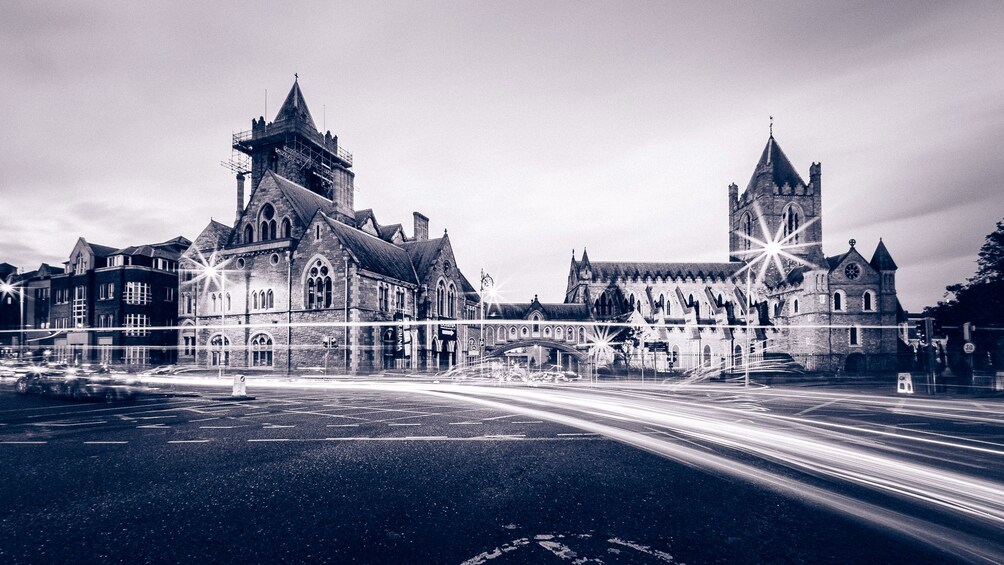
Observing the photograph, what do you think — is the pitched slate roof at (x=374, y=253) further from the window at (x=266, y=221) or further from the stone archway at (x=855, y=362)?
the stone archway at (x=855, y=362)

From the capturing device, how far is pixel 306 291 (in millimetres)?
35344

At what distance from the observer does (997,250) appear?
45844mm

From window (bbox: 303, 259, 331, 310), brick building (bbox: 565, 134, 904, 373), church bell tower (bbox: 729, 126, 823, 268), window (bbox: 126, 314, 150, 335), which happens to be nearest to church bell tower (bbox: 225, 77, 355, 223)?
window (bbox: 303, 259, 331, 310)

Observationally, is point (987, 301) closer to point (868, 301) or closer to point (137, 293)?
point (868, 301)

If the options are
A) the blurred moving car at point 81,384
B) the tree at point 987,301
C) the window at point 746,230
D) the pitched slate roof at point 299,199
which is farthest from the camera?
the window at point 746,230

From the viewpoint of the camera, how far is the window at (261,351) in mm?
35406

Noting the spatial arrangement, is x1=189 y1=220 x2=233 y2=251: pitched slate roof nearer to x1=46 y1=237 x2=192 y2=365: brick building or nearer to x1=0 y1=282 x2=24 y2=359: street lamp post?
x1=46 y1=237 x2=192 y2=365: brick building

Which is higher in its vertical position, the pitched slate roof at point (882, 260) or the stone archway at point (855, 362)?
the pitched slate roof at point (882, 260)

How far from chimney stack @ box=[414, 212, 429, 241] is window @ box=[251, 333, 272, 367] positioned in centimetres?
1886

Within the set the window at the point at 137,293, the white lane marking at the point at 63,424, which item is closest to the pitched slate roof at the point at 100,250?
the window at the point at 137,293

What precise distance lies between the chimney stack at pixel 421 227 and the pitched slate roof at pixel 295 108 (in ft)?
43.7

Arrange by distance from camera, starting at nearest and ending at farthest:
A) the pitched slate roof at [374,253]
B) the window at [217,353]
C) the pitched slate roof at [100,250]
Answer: the pitched slate roof at [374,253], the window at [217,353], the pitched slate roof at [100,250]

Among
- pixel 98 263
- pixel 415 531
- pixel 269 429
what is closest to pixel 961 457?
pixel 415 531

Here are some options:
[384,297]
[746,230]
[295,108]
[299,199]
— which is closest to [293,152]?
[295,108]
